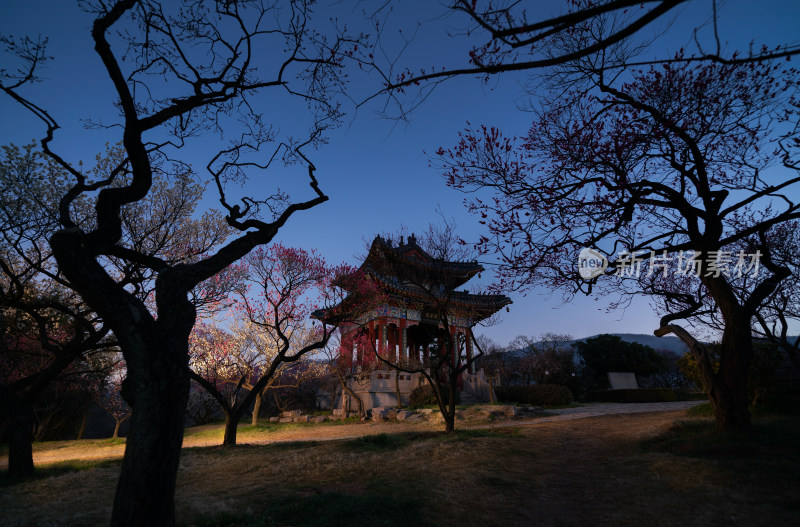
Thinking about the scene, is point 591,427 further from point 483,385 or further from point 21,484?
point 21,484

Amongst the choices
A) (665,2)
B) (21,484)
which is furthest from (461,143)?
(21,484)

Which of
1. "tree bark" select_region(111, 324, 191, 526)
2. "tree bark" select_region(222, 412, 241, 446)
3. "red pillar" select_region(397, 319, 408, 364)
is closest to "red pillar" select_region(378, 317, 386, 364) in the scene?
"red pillar" select_region(397, 319, 408, 364)

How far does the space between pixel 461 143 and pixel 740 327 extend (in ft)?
20.0

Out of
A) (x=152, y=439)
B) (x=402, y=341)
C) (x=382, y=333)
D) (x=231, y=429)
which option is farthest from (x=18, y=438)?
(x=402, y=341)

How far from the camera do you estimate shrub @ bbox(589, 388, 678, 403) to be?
20.4 meters

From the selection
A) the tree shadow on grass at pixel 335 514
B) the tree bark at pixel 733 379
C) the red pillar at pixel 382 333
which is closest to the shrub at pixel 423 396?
the red pillar at pixel 382 333

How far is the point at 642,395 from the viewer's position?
69.4 feet

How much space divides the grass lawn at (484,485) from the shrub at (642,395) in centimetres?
1512

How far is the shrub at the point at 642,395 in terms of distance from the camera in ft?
67.1

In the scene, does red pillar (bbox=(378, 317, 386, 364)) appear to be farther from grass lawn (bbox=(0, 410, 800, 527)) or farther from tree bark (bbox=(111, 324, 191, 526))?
tree bark (bbox=(111, 324, 191, 526))

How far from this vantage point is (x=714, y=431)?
6570 millimetres

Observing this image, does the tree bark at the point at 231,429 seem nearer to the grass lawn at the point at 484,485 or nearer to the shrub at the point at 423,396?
the grass lawn at the point at 484,485

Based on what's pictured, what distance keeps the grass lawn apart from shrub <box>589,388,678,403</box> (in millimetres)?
15117

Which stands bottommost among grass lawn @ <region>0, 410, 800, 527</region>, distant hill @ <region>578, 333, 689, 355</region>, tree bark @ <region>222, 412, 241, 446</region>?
grass lawn @ <region>0, 410, 800, 527</region>
